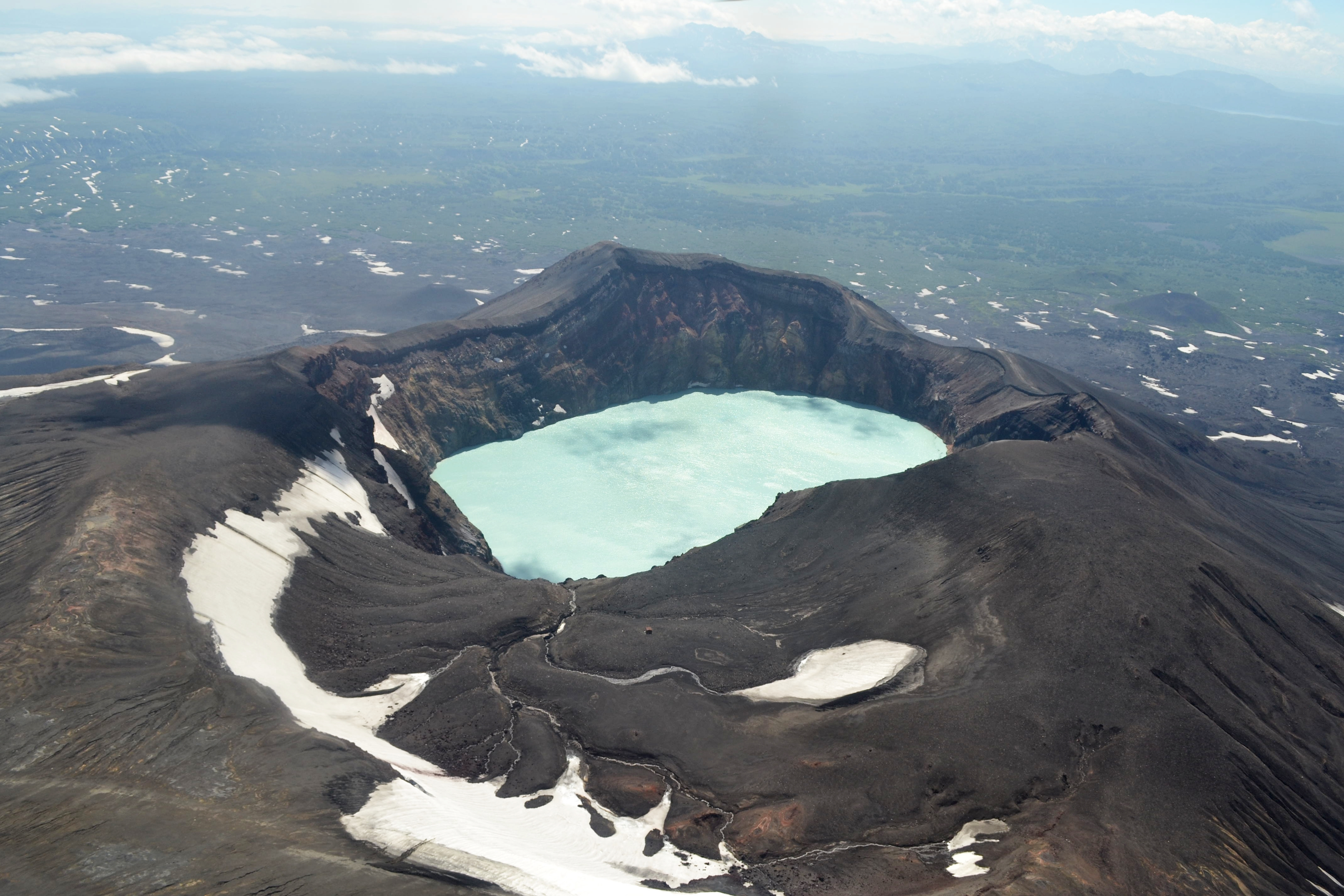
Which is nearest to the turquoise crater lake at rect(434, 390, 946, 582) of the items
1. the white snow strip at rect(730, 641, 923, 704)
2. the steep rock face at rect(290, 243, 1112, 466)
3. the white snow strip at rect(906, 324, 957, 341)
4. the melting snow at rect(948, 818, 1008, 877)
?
the steep rock face at rect(290, 243, 1112, 466)

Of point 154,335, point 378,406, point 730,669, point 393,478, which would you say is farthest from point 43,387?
point 154,335

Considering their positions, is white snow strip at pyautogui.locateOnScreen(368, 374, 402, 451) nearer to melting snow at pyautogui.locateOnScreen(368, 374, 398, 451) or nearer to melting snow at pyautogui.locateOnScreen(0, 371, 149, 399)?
melting snow at pyautogui.locateOnScreen(368, 374, 398, 451)

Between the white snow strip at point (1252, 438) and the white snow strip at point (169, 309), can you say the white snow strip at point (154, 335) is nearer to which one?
the white snow strip at point (169, 309)

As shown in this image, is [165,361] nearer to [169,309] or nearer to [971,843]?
[169,309]

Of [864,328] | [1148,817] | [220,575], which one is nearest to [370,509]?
[220,575]

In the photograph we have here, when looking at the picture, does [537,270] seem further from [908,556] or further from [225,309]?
[908,556]
